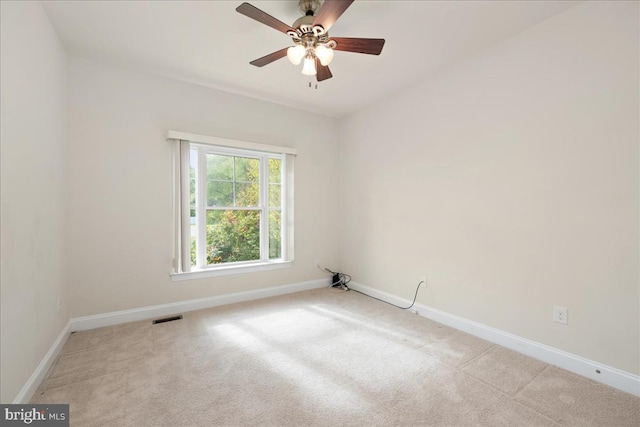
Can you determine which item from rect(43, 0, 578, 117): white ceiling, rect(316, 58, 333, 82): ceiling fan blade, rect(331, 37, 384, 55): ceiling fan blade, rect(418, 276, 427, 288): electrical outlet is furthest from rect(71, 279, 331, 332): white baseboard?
rect(331, 37, 384, 55): ceiling fan blade

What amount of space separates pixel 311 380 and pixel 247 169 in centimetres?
267

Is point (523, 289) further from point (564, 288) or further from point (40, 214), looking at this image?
point (40, 214)

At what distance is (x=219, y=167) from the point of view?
11.4ft

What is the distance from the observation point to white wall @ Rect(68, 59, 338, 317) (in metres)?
2.66

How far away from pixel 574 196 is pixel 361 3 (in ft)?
6.88

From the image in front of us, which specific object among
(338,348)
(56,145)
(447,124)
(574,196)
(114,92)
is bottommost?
(338,348)

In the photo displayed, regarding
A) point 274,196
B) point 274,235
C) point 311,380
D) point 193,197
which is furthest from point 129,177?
point 311,380

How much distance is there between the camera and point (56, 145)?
7.44 feet

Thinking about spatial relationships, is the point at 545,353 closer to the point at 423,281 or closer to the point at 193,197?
the point at 423,281

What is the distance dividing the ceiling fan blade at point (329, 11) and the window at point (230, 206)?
2.01m

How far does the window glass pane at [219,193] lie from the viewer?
338 cm

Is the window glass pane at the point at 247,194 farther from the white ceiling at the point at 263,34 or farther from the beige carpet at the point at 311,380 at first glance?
the beige carpet at the point at 311,380

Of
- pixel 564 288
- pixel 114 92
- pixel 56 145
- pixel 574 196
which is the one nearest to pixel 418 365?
pixel 564 288

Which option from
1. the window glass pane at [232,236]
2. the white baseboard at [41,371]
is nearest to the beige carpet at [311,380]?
the white baseboard at [41,371]
